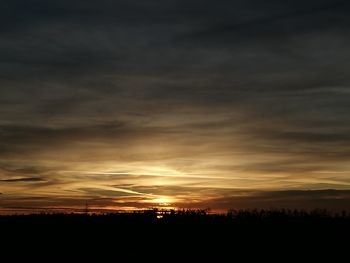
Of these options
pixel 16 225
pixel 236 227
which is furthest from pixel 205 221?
pixel 16 225

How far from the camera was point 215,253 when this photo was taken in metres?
27.0

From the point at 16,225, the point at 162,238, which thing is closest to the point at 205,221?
the point at 162,238

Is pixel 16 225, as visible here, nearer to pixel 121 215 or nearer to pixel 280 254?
pixel 121 215

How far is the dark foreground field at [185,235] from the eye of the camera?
1099 inches

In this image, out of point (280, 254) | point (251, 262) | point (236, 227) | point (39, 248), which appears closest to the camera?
point (251, 262)

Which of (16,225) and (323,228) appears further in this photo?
(16,225)

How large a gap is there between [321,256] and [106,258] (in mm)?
10245

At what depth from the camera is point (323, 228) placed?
111 ft

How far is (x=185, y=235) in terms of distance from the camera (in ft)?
111

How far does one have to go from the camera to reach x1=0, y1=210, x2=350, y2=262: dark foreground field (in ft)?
91.6

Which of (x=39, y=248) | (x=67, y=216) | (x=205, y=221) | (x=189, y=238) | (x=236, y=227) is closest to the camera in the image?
(x=39, y=248)

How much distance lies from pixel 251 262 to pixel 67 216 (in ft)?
95.5

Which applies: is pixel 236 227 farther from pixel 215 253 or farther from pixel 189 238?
pixel 215 253

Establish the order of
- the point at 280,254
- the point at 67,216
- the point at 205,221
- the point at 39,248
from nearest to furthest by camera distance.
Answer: the point at 280,254 < the point at 39,248 < the point at 205,221 < the point at 67,216
